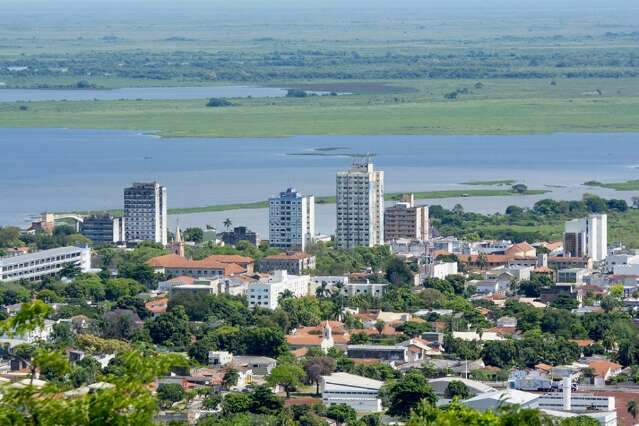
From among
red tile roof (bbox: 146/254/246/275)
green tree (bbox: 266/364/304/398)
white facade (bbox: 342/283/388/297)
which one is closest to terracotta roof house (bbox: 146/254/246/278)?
red tile roof (bbox: 146/254/246/275)

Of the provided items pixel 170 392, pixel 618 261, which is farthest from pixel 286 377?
pixel 618 261

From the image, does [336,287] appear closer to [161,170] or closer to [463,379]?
[463,379]

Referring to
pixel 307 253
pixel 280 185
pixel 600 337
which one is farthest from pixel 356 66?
pixel 600 337

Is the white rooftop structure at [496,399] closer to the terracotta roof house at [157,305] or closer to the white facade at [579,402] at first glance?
the white facade at [579,402]

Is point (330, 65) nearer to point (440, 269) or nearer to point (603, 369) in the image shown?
point (440, 269)

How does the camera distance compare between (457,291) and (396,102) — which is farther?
(396,102)

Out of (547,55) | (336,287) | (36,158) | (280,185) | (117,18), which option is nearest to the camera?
(336,287)
